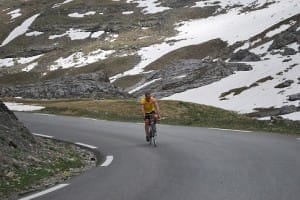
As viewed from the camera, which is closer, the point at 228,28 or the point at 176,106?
the point at 176,106

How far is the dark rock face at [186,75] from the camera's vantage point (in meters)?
62.4

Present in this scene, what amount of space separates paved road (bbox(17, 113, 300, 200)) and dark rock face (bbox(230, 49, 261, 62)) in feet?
149

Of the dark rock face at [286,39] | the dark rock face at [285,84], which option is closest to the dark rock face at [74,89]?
the dark rock face at [285,84]

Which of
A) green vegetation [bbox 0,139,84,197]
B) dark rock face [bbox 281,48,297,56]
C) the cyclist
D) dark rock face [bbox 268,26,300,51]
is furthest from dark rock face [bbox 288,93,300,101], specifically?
green vegetation [bbox 0,139,84,197]

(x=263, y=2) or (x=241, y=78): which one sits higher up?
(x=263, y=2)

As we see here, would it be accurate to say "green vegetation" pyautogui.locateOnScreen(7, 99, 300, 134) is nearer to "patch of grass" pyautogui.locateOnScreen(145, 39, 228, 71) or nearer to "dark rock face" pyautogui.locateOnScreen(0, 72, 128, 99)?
"dark rock face" pyautogui.locateOnScreen(0, 72, 128, 99)

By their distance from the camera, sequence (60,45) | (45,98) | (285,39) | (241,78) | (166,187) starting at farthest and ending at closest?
(60,45)
(285,39)
(241,78)
(45,98)
(166,187)

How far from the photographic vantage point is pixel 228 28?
9325 cm

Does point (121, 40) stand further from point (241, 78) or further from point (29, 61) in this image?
point (241, 78)

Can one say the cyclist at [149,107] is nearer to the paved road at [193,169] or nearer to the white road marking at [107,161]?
the paved road at [193,169]

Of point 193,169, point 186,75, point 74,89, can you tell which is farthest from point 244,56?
point 193,169

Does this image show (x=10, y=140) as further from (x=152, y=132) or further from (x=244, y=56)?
(x=244, y=56)

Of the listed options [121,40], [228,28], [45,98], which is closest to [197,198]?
Result: [45,98]

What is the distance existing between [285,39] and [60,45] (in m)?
58.5
